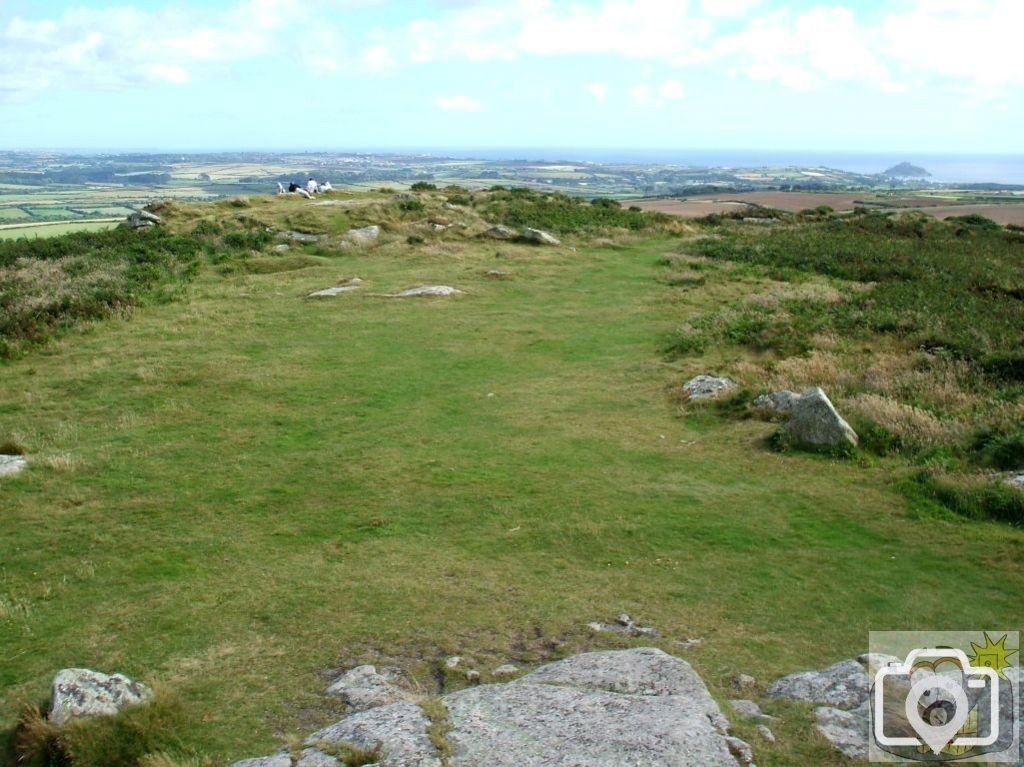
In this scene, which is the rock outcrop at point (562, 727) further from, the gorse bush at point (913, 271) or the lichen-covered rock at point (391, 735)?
the gorse bush at point (913, 271)

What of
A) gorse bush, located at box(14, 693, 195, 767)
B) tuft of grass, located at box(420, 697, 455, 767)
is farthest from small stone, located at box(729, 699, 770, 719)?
gorse bush, located at box(14, 693, 195, 767)

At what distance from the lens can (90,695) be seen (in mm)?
7023

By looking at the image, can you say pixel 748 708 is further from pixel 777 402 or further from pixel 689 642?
pixel 777 402

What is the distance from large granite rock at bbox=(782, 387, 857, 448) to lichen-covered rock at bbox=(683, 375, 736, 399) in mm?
2781

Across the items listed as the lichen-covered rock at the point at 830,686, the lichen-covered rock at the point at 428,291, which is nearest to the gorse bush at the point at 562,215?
the lichen-covered rock at the point at 428,291

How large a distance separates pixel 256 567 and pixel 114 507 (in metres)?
3.49

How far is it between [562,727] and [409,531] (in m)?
5.60

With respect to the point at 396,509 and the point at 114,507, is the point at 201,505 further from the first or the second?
the point at 396,509

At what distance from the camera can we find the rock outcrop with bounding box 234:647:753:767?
5.97 metres

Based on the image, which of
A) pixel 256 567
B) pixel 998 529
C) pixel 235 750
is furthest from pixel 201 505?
pixel 998 529

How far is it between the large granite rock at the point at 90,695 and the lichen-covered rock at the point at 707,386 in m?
12.8

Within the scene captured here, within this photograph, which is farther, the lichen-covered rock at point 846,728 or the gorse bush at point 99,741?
the gorse bush at point 99,741

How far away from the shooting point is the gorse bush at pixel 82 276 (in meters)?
23.6

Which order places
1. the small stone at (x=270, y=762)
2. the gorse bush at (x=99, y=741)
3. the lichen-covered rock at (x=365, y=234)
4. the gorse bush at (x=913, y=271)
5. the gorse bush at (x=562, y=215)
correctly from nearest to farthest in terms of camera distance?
the small stone at (x=270, y=762) < the gorse bush at (x=99, y=741) < the gorse bush at (x=913, y=271) < the lichen-covered rock at (x=365, y=234) < the gorse bush at (x=562, y=215)
